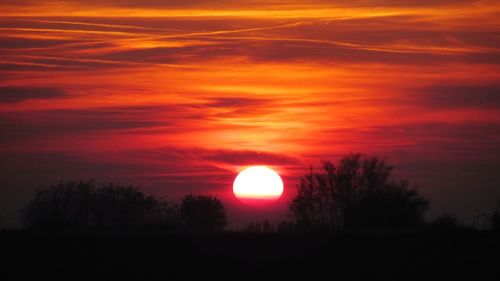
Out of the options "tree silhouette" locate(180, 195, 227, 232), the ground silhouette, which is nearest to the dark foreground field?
the ground silhouette

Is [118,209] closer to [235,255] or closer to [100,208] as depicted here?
[100,208]

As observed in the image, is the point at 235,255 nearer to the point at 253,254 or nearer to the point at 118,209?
the point at 253,254

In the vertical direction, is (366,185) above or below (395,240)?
above

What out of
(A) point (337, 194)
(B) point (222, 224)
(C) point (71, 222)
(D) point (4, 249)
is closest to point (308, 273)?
(D) point (4, 249)

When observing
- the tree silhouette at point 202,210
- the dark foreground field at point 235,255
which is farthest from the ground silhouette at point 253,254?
the tree silhouette at point 202,210

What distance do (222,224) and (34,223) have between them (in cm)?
1848

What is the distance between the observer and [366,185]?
199ft

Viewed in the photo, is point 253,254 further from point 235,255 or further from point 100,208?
point 100,208

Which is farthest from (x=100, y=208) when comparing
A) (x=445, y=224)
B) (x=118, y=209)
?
(x=445, y=224)

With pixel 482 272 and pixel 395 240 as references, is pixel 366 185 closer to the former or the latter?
pixel 395 240

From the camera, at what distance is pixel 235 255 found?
36.0 m

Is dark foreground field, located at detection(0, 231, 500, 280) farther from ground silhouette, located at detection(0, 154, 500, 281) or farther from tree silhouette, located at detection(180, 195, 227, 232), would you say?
tree silhouette, located at detection(180, 195, 227, 232)

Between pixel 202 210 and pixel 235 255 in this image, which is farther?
pixel 202 210

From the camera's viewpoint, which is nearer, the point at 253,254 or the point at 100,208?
the point at 253,254
